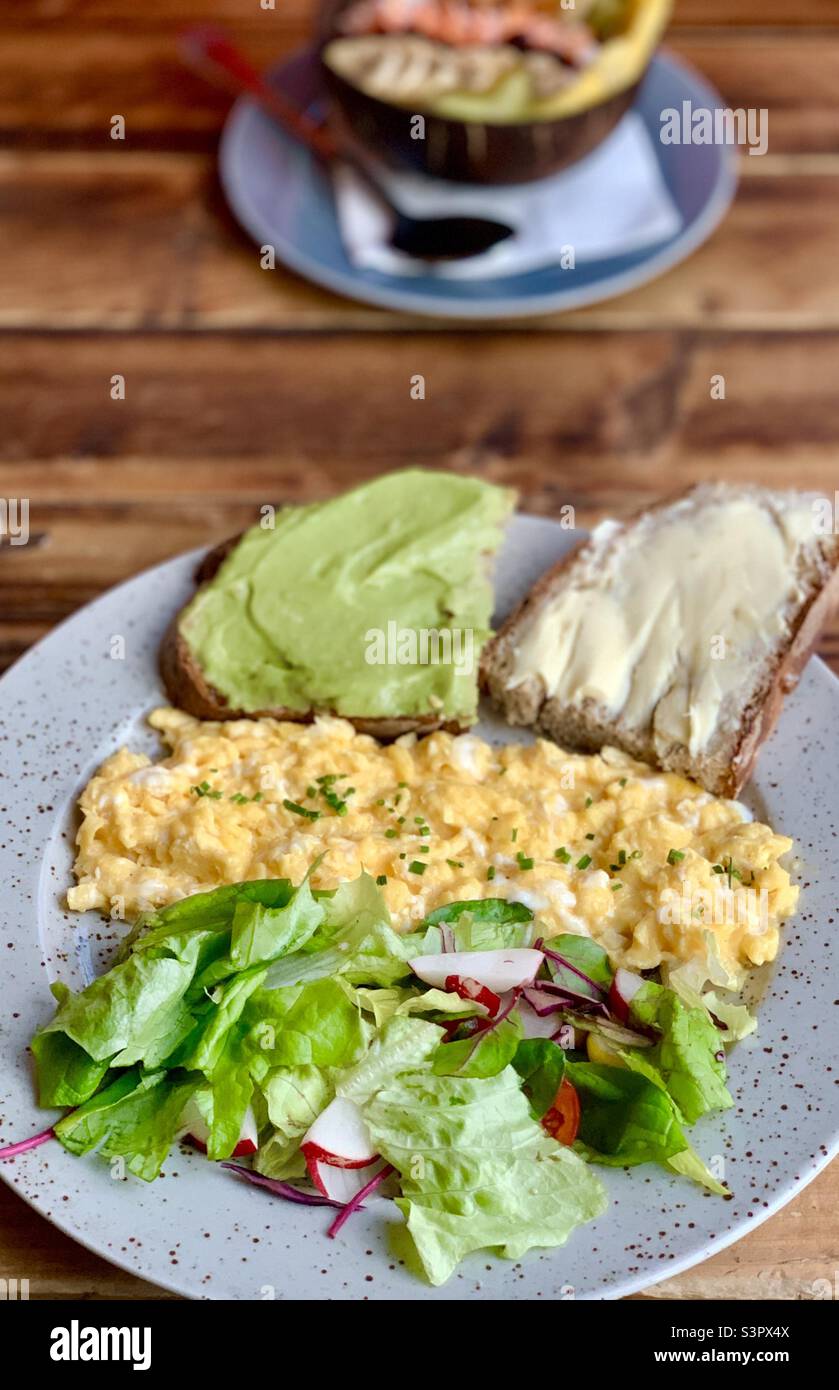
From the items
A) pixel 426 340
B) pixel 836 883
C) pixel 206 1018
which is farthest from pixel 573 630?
pixel 426 340

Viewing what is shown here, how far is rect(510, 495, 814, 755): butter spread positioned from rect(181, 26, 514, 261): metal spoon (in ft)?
4.68

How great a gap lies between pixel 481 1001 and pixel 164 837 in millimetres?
679

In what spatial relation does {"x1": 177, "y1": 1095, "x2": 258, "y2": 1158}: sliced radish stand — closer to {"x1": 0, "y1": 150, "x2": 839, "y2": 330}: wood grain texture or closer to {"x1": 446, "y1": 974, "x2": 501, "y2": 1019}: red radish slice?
{"x1": 446, "y1": 974, "x2": 501, "y2": 1019}: red radish slice

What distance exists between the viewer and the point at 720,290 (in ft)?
14.9

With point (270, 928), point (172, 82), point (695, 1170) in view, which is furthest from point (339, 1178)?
point (172, 82)

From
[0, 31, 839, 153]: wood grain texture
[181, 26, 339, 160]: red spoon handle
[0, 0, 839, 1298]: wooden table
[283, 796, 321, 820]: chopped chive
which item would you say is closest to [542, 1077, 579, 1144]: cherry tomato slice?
[283, 796, 321, 820]: chopped chive

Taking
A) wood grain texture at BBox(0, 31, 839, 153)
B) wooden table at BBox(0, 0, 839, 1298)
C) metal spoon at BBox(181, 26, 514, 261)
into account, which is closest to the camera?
wooden table at BBox(0, 0, 839, 1298)

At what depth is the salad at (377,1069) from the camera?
2230mm

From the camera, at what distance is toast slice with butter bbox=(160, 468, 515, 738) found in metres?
3.02

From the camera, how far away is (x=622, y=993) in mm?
2457

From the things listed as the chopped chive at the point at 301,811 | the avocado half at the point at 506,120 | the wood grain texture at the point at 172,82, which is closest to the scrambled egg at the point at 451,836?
the chopped chive at the point at 301,811

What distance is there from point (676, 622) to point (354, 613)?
0.67m

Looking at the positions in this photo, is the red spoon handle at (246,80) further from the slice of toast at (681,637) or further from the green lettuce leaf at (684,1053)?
the green lettuce leaf at (684,1053)

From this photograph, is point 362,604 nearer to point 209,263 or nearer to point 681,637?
point 681,637
